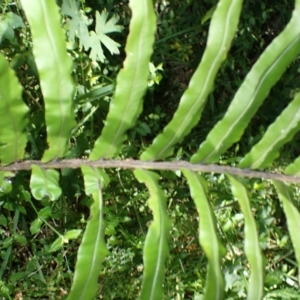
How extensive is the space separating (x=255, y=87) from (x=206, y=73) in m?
0.14

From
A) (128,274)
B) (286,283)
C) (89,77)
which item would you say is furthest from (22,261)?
(286,283)

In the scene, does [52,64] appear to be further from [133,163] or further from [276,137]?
[276,137]

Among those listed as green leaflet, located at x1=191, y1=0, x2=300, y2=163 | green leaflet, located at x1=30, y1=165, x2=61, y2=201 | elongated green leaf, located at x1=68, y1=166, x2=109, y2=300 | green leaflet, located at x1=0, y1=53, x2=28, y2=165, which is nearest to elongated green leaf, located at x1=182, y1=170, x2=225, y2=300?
green leaflet, located at x1=191, y1=0, x2=300, y2=163

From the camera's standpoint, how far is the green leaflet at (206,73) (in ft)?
4.01

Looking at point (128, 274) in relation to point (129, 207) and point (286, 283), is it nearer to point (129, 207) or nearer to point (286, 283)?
point (129, 207)

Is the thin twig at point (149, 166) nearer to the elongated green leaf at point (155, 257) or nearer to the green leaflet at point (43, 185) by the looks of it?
the green leaflet at point (43, 185)

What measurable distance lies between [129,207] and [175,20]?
104cm

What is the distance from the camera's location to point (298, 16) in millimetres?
1229

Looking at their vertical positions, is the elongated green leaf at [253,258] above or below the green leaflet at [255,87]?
below

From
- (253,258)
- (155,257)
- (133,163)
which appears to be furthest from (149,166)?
(253,258)

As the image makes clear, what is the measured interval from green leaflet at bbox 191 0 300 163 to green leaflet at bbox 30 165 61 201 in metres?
0.40

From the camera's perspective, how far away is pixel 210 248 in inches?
50.2

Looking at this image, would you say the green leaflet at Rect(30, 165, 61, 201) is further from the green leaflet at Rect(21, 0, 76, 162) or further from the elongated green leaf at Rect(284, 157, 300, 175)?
the elongated green leaf at Rect(284, 157, 300, 175)

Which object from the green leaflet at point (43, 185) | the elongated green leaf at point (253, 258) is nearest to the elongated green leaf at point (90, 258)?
the green leaflet at point (43, 185)
